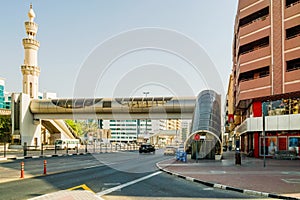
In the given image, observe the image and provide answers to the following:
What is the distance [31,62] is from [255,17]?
42356 millimetres

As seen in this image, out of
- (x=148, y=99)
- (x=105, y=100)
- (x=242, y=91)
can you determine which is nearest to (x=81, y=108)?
(x=105, y=100)

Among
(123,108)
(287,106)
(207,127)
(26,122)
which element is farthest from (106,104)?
(287,106)

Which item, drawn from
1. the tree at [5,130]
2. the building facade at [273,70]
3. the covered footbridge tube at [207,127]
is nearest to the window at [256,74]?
the building facade at [273,70]

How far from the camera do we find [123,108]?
53094 mm

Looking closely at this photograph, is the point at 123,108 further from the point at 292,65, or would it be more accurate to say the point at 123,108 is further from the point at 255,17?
the point at 292,65

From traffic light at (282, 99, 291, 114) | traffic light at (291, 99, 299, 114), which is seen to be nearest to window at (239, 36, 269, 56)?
traffic light at (282, 99, 291, 114)

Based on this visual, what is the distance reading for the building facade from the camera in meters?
35.2

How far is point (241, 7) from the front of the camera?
42.8 meters

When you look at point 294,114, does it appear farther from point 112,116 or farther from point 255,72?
point 112,116

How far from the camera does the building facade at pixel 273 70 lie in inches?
1388

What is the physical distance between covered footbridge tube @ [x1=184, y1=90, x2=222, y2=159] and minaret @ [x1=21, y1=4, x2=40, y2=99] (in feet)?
114

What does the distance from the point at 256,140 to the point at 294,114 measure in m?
6.19

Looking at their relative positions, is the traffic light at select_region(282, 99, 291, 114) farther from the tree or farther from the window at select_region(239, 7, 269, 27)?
the tree

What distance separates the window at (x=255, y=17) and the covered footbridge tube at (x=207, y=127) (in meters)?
9.53
